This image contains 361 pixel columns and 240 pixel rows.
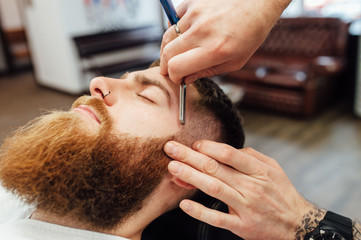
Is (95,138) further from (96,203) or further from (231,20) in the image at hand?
(231,20)

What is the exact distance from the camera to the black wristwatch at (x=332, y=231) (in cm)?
117

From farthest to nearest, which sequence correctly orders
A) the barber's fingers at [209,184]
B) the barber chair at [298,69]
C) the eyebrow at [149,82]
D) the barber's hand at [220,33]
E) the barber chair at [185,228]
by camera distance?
the barber chair at [298,69] → the eyebrow at [149,82] → the barber chair at [185,228] → the barber's fingers at [209,184] → the barber's hand at [220,33]

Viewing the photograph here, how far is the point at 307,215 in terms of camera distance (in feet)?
3.95

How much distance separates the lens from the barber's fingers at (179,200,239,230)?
41.6 inches

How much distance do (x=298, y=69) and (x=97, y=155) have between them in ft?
13.9

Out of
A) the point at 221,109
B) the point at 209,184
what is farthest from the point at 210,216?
the point at 221,109

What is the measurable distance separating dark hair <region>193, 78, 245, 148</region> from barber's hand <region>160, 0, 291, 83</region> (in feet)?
1.18

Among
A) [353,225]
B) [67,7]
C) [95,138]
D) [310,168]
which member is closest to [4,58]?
[67,7]

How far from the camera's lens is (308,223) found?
119 cm

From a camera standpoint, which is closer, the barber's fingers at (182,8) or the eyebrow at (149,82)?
the barber's fingers at (182,8)

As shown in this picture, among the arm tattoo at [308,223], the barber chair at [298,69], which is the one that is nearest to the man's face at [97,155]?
the arm tattoo at [308,223]

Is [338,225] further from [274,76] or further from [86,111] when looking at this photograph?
[274,76]

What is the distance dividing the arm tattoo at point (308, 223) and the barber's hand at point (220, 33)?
65 centimetres

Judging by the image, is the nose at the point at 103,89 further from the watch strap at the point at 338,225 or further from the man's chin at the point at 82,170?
the watch strap at the point at 338,225
